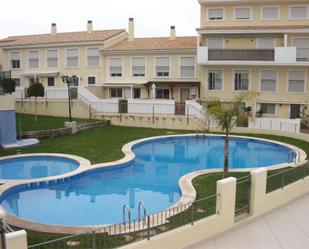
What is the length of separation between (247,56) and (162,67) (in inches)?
337

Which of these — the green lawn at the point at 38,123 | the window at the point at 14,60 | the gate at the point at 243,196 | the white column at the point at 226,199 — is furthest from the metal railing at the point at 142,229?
the window at the point at 14,60

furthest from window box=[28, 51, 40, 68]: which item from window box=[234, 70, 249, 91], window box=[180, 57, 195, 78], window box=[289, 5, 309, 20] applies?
window box=[289, 5, 309, 20]

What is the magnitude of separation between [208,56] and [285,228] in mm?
23352

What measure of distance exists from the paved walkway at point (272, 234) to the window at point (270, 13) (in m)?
24.6

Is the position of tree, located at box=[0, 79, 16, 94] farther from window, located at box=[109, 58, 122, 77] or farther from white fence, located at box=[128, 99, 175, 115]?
window, located at box=[109, 58, 122, 77]

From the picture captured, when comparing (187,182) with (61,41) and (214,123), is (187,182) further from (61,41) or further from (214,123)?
(61,41)

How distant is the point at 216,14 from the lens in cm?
3547

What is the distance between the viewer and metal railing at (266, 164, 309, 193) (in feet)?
44.7

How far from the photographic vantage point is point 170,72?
37156 millimetres

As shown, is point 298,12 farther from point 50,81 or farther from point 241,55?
point 50,81

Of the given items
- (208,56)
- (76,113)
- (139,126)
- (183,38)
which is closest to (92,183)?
(139,126)

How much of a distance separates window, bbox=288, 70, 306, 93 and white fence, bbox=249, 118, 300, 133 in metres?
6.27

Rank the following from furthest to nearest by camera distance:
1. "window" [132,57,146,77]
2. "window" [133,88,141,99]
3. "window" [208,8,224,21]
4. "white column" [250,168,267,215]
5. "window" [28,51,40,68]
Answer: "window" [28,51,40,68]
"window" [133,88,141,99]
"window" [132,57,146,77]
"window" [208,8,224,21]
"white column" [250,168,267,215]

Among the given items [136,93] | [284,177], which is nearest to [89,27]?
[136,93]
